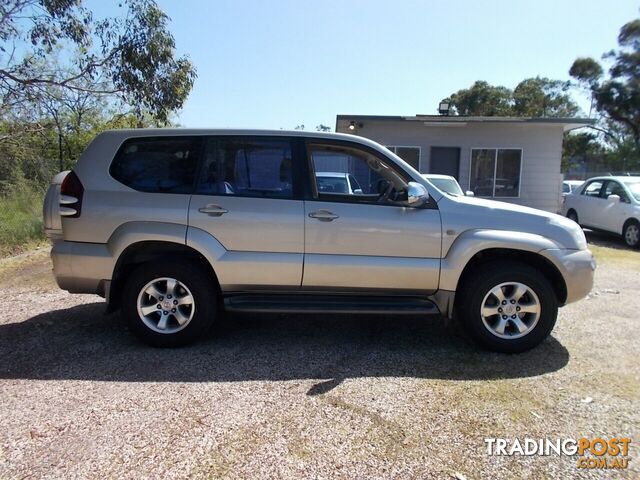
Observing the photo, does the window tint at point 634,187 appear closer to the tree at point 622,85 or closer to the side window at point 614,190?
the side window at point 614,190

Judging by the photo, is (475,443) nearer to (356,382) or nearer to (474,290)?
(356,382)

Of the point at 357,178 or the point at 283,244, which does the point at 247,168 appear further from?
the point at 357,178

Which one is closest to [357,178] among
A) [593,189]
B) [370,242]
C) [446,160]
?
[370,242]

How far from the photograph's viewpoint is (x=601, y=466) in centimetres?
266

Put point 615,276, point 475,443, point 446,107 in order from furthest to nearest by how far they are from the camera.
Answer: point 446,107
point 615,276
point 475,443

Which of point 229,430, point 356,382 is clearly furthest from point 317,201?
point 229,430

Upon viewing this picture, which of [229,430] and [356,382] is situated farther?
[356,382]

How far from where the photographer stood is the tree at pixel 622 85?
36.4 m

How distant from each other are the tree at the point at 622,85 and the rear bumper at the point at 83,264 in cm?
4267

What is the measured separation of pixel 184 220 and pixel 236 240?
480 millimetres

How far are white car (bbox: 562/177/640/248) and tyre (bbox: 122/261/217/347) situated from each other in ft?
34.1

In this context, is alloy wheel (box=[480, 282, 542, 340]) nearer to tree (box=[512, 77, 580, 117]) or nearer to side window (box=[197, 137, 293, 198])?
side window (box=[197, 137, 293, 198])

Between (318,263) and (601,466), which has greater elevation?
(318,263)

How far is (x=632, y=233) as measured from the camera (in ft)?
34.9
